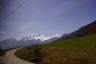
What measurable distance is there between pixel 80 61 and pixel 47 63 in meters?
6.43

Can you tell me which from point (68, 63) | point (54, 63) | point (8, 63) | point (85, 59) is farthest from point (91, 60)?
point (8, 63)

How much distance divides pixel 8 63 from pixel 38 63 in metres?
5.69

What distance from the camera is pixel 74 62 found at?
89.6 ft

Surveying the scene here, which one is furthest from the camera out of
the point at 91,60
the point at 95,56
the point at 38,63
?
the point at 38,63

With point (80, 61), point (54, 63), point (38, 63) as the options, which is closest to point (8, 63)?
point (38, 63)

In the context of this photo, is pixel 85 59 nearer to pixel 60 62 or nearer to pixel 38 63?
pixel 60 62

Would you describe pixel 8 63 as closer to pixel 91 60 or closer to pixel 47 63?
pixel 47 63

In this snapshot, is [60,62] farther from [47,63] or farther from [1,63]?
[1,63]

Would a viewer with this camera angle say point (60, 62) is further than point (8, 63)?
No

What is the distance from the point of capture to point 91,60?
26781mm

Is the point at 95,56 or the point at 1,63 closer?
the point at 95,56

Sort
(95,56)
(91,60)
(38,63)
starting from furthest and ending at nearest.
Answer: (38,63) < (95,56) < (91,60)

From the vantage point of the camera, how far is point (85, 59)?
27625 mm

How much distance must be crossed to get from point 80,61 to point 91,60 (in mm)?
1746
